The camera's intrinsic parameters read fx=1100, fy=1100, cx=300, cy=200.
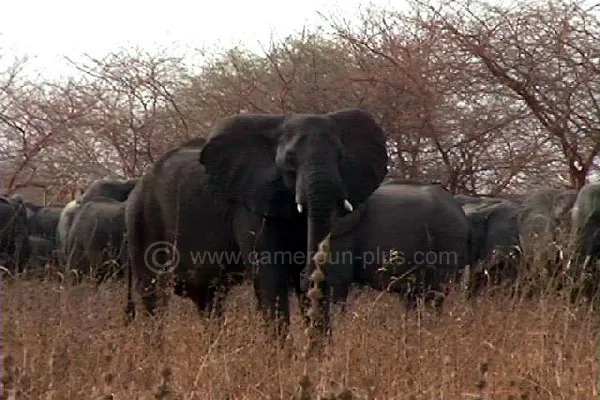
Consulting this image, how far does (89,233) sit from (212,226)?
462 centimetres

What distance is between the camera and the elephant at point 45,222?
1648cm

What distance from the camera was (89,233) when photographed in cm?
1167

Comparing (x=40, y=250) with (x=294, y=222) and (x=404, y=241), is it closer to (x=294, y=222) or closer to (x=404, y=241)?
(x=404, y=241)

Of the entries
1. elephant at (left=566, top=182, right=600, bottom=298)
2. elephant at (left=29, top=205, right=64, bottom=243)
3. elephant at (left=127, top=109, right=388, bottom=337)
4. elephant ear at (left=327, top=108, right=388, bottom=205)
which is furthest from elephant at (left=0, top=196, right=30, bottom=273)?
elephant at (left=566, top=182, right=600, bottom=298)

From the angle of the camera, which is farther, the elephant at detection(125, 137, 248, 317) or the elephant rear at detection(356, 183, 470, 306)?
the elephant rear at detection(356, 183, 470, 306)

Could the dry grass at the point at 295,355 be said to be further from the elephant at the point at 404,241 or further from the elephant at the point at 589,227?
the elephant at the point at 404,241

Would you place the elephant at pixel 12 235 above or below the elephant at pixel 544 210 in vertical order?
below

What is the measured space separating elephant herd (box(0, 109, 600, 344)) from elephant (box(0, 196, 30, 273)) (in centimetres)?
271

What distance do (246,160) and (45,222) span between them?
10243 millimetres

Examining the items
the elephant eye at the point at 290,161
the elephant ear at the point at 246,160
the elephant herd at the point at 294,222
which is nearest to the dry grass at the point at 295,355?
the elephant herd at the point at 294,222

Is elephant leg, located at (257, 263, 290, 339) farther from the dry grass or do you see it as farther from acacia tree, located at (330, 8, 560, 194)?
acacia tree, located at (330, 8, 560, 194)

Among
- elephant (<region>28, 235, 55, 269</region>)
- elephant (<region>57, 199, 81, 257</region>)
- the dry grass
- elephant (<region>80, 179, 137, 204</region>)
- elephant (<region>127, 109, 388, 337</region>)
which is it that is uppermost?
elephant (<region>127, 109, 388, 337</region>)

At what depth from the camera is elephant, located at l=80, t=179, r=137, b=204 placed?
1295cm

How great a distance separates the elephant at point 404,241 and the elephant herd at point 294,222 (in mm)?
11
